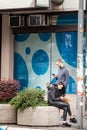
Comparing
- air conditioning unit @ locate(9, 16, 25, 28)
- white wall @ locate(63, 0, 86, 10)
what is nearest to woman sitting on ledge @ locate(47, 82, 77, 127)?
white wall @ locate(63, 0, 86, 10)

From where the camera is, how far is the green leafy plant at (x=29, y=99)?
14102mm

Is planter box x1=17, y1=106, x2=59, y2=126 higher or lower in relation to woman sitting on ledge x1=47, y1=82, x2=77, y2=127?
lower

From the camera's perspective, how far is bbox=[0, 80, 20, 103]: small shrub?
1473 centimetres

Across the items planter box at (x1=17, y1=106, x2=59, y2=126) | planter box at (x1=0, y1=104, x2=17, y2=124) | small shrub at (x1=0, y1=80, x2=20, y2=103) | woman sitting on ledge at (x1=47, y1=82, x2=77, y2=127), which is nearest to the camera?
planter box at (x1=17, y1=106, x2=59, y2=126)

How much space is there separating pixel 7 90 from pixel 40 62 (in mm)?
4534

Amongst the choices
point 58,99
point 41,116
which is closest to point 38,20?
point 58,99

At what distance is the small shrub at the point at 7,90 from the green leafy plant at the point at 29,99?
1.10ft

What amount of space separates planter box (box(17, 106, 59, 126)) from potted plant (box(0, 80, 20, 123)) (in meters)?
0.59

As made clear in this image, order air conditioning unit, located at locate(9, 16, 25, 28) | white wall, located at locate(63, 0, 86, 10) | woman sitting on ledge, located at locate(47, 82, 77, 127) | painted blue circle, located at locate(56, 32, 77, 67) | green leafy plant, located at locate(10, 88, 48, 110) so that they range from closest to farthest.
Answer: green leafy plant, located at locate(10, 88, 48, 110) < woman sitting on ledge, located at locate(47, 82, 77, 127) < white wall, located at locate(63, 0, 86, 10) < painted blue circle, located at locate(56, 32, 77, 67) < air conditioning unit, located at locate(9, 16, 25, 28)

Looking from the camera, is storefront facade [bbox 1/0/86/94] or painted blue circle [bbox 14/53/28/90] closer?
storefront facade [bbox 1/0/86/94]

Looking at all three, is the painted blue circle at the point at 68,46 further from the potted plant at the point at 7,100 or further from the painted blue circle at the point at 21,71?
the potted plant at the point at 7,100

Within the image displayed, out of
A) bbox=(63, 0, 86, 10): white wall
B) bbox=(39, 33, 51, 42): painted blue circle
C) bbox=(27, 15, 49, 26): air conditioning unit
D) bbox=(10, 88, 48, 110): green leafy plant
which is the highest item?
bbox=(63, 0, 86, 10): white wall

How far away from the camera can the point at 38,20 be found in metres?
18.7

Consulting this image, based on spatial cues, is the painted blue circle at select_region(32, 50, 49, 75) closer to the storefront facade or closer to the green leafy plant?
the storefront facade
